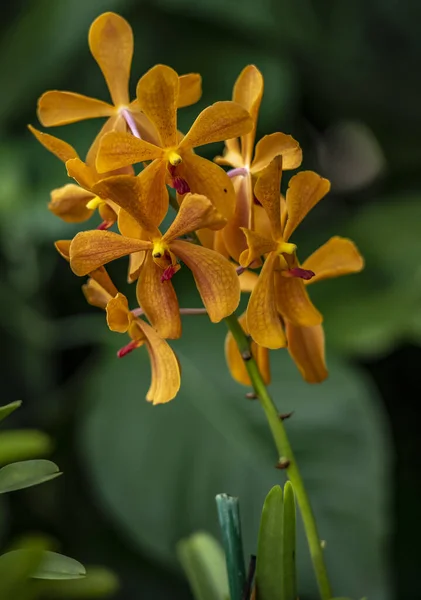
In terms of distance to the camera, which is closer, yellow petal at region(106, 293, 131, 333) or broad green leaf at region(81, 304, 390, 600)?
yellow petal at region(106, 293, 131, 333)

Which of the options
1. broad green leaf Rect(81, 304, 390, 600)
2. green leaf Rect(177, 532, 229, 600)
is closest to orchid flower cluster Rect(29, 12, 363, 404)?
green leaf Rect(177, 532, 229, 600)

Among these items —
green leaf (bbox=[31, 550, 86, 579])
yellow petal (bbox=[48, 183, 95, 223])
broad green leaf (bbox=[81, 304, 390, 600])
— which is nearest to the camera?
green leaf (bbox=[31, 550, 86, 579])

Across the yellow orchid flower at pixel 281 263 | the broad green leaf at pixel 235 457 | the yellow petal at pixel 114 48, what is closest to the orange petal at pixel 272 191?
Answer: the yellow orchid flower at pixel 281 263

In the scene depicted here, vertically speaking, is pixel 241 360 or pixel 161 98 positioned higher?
pixel 161 98

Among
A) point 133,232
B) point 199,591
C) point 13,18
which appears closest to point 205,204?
point 133,232

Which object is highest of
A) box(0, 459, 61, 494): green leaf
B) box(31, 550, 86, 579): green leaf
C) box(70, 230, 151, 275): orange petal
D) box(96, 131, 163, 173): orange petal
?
box(96, 131, 163, 173): orange petal

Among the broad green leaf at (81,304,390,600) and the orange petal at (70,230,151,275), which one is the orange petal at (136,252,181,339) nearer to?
the orange petal at (70,230,151,275)

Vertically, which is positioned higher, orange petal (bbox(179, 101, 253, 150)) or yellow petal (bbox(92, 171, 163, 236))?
orange petal (bbox(179, 101, 253, 150))

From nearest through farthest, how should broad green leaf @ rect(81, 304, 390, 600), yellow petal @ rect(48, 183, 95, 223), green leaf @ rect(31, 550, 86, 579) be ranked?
green leaf @ rect(31, 550, 86, 579), yellow petal @ rect(48, 183, 95, 223), broad green leaf @ rect(81, 304, 390, 600)

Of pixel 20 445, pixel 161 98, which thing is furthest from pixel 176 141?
pixel 20 445

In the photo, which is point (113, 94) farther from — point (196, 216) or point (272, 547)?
point (272, 547)
